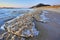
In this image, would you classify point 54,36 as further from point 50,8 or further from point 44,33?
point 50,8

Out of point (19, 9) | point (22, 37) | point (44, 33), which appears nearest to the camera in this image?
point (22, 37)

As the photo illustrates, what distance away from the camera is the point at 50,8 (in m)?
4.53

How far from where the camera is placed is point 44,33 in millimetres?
1794

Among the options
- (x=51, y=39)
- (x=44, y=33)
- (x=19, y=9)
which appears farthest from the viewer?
(x=19, y=9)

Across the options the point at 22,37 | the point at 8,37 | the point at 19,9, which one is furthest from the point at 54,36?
the point at 19,9

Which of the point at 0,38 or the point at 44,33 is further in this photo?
the point at 44,33

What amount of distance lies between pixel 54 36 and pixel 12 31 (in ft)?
1.61

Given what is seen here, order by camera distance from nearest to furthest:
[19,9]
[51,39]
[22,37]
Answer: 1. [22,37]
2. [51,39]
3. [19,9]

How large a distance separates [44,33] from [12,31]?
0.41m

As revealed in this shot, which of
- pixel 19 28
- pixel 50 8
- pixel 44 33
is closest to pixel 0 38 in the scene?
pixel 19 28

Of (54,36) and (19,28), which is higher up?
(19,28)

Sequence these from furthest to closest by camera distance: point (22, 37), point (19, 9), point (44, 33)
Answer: point (19, 9) → point (44, 33) → point (22, 37)

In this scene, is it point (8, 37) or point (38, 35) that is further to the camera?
point (38, 35)

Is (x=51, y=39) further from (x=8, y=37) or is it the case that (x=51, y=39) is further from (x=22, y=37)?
(x=8, y=37)
